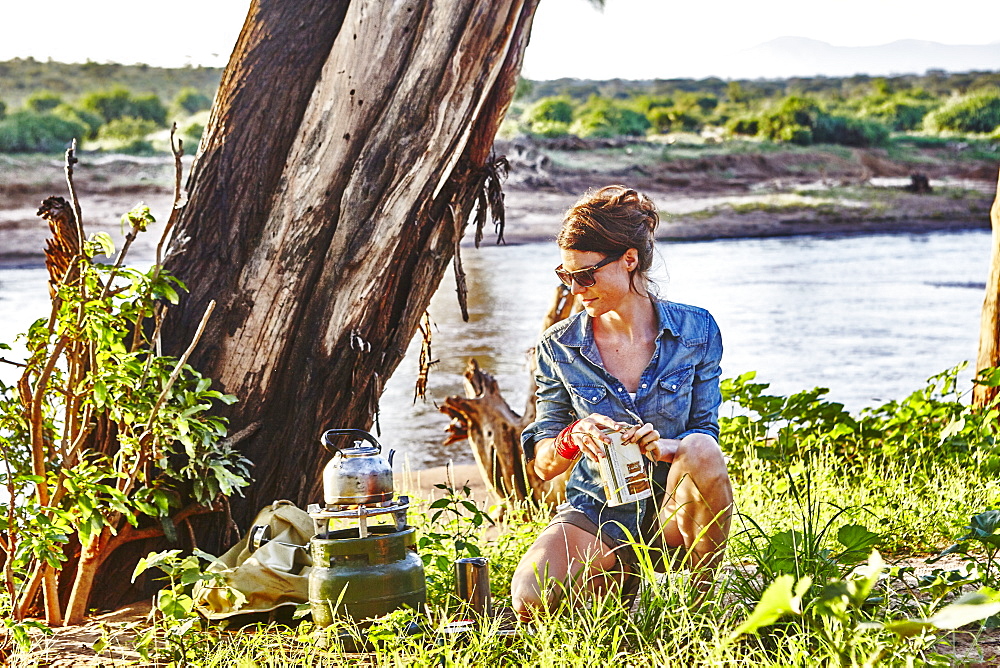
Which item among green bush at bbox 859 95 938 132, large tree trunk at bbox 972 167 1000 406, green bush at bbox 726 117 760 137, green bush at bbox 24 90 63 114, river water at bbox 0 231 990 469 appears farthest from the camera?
green bush at bbox 859 95 938 132

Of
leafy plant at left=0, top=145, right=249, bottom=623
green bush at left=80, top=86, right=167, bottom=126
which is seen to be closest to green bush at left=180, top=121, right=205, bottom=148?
green bush at left=80, top=86, right=167, bottom=126

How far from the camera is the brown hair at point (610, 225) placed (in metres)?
3.11

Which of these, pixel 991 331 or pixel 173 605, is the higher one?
pixel 991 331

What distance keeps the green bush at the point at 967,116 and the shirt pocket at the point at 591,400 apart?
128ft

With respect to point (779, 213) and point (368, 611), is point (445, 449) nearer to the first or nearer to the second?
point (368, 611)

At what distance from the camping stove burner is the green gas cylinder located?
40mm

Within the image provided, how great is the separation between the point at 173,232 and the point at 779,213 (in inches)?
1056

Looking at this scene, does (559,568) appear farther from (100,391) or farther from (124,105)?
(124,105)

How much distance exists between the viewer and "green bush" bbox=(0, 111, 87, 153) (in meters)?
25.4

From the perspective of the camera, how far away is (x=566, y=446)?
3.06 meters

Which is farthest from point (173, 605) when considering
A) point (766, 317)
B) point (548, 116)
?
point (548, 116)

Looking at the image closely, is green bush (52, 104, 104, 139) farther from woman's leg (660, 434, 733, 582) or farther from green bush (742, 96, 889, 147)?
woman's leg (660, 434, 733, 582)

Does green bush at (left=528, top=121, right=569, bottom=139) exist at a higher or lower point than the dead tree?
higher

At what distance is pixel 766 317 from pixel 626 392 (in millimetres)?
10497
